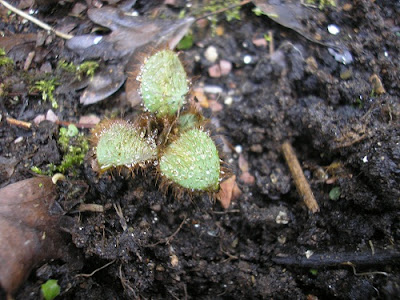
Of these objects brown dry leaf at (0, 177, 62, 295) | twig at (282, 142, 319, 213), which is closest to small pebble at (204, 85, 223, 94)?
twig at (282, 142, 319, 213)

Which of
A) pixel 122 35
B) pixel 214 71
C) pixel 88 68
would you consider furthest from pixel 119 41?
pixel 214 71

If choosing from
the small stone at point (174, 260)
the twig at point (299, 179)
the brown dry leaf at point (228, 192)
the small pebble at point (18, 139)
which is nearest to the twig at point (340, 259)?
the twig at point (299, 179)

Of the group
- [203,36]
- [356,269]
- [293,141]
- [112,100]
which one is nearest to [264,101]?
[293,141]

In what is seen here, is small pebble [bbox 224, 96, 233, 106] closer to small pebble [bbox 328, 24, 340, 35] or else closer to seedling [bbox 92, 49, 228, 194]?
seedling [bbox 92, 49, 228, 194]

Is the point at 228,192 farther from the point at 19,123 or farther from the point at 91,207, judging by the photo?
the point at 19,123

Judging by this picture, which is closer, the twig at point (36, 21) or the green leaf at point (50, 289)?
the green leaf at point (50, 289)

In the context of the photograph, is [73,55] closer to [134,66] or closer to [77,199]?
[134,66]

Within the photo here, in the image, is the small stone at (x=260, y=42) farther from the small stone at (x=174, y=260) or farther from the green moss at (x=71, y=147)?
the small stone at (x=174, y=260)
